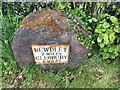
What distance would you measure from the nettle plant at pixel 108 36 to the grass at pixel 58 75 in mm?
154

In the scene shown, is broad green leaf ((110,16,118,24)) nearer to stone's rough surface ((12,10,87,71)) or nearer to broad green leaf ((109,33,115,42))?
broad green leaf ((109,33,115,42))

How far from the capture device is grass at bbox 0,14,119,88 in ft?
10.0

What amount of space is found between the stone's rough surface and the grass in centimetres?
22

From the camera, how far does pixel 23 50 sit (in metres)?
2.97

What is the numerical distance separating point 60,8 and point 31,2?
0.40 metres

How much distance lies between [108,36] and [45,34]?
2.47 feet

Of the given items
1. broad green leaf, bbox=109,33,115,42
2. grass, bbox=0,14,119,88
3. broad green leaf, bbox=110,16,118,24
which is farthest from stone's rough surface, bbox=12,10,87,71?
broad green leaf, bbox=110,16,118,24

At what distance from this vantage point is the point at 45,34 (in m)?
2.80

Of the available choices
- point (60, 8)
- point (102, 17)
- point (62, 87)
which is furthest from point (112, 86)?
point (60, 8)

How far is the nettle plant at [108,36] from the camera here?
2.92m

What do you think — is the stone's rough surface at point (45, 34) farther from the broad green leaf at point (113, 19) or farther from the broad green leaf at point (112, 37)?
the broad green leaf at point (113, 19)

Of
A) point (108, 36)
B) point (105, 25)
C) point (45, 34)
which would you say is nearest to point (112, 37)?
point (108, 36)

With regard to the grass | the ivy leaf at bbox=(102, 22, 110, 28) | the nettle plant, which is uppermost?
the ivy leaf at bbox=(102, 22, 110, 28)

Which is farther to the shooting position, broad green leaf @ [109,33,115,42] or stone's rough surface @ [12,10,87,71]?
broad green leaf @ [109,33,115,42]
